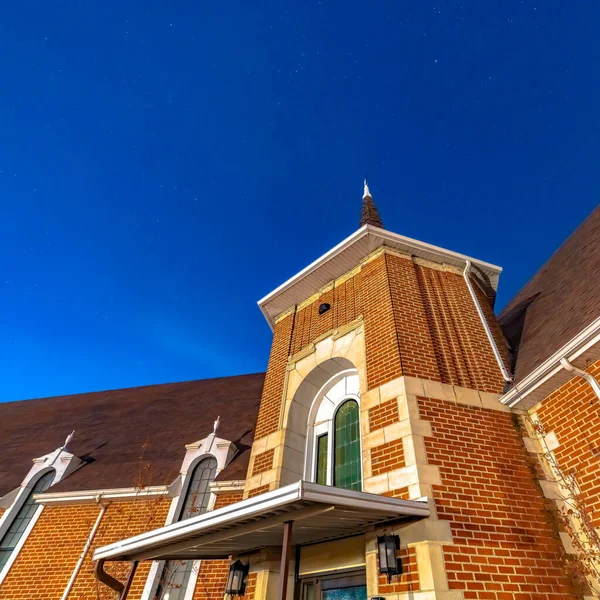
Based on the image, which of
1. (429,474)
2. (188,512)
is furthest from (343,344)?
(188,512)

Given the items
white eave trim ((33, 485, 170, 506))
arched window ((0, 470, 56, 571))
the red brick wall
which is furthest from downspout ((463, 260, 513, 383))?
arched window ((0, 470, 56, 571))

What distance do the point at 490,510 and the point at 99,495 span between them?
31.0 ft

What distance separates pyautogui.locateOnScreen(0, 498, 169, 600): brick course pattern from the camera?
854cm

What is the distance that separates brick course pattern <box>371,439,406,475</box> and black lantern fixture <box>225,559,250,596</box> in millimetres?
2735

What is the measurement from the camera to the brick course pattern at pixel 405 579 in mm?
4023

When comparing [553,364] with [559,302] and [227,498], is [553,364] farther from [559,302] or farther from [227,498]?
[227,498]

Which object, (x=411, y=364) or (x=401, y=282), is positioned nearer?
(x=411, y=364)

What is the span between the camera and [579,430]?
5.02m

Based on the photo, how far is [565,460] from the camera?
5184 mm

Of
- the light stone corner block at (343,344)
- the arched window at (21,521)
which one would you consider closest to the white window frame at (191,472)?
the arched window at (21,521)

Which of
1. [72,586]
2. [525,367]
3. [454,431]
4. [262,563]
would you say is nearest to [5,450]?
[72,586]

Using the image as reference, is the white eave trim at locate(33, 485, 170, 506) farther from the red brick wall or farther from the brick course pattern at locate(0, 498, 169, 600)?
→ the red brick wall

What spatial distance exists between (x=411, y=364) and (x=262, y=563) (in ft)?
12.3

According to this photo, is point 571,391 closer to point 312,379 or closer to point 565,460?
point 565,460
